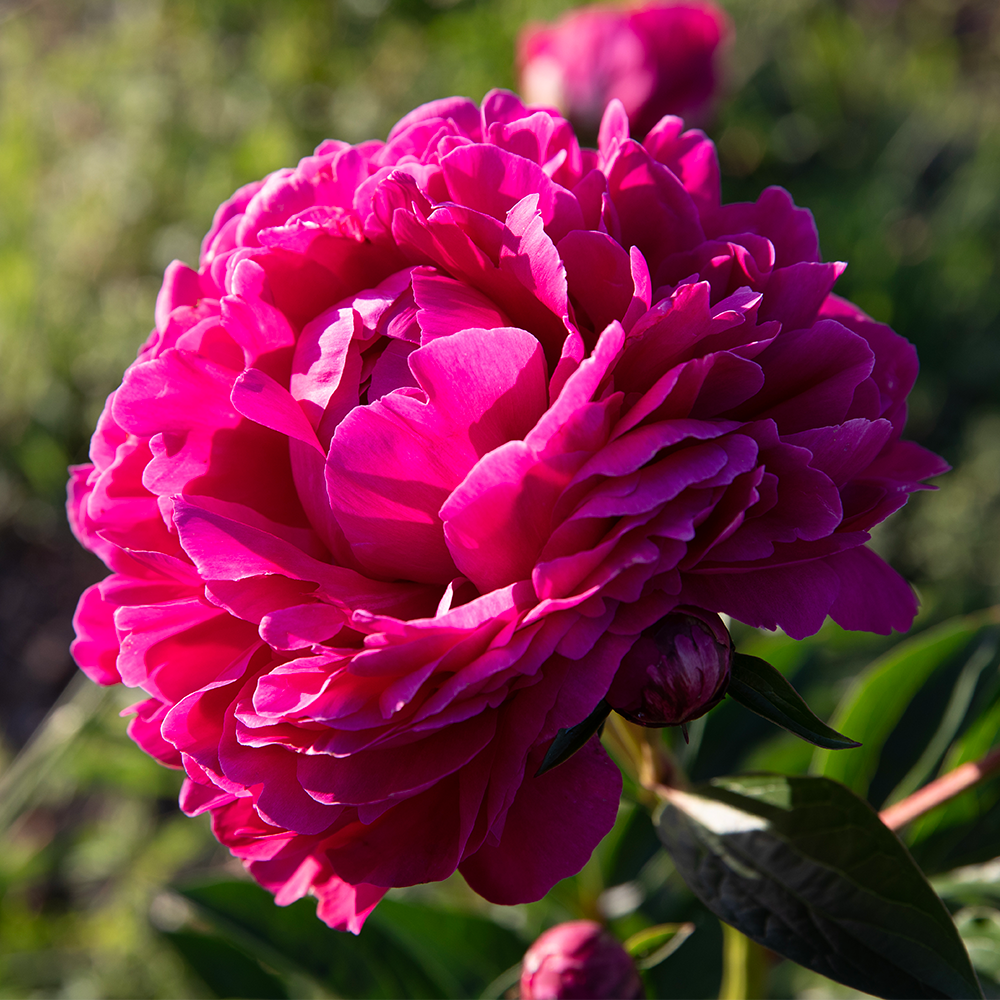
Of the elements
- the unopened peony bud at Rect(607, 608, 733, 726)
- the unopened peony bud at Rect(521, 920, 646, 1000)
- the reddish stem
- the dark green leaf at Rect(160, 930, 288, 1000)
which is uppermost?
the unopened peony bud at Rect(607, 608, 733, 726)

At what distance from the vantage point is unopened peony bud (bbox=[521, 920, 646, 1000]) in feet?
1.75

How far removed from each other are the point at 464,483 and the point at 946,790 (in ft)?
1.14

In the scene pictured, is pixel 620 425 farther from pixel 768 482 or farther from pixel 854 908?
pixel 854 908

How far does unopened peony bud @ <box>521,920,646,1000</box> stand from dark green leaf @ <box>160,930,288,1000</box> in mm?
367

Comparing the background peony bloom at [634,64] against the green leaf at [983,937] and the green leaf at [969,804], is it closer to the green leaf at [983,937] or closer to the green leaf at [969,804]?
the green leaf at [969,804]

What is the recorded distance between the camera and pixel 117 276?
2.38 meters

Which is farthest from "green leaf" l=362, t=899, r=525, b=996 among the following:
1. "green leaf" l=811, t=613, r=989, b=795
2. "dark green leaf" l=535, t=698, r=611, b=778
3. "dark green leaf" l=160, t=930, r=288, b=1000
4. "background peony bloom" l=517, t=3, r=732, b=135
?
"background peony bloom" l=517, t=3, r=732, b=135

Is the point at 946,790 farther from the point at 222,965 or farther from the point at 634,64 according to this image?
the point at 634,64

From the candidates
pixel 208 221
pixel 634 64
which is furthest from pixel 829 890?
pixel 208 221

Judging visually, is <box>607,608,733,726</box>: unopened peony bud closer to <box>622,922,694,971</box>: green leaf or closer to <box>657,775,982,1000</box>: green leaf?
<box>657,775,982,1000</box>: green leaf

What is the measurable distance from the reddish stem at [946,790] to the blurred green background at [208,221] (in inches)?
23.6

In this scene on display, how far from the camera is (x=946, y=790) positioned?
51cm

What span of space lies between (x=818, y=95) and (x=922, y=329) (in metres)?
0.81

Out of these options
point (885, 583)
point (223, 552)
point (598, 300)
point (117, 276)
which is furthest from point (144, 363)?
point (117, 276)
